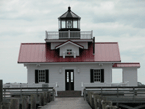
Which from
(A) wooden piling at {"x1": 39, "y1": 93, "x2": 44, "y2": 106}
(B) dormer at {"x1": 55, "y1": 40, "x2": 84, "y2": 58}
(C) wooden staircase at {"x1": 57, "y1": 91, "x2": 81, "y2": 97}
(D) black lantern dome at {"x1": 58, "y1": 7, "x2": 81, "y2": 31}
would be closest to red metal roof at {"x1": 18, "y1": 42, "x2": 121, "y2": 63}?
(B) dormer at {"x1": 55, "y1": 40, "x2": 84, "y2": 58}

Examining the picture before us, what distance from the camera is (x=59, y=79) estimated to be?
33031 mm

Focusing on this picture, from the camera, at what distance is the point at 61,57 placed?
33.8 m

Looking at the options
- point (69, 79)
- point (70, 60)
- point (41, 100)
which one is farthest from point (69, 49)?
point (41, 100)

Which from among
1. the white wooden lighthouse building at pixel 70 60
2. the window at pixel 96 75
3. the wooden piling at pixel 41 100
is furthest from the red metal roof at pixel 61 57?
the wooden piling at pixel 41 100

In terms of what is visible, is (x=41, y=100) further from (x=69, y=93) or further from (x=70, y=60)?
(x=70, y=60)

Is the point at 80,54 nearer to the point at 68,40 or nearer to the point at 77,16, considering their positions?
the point at 68,40

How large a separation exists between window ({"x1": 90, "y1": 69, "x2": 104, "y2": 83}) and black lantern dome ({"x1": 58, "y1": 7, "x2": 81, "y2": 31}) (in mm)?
5160

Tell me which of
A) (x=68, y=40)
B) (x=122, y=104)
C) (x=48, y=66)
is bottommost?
(x=122, y=104)

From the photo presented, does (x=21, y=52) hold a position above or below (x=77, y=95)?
above

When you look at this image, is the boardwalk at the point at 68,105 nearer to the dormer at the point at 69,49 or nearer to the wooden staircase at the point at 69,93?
the wooden staircase at the point at 69,93

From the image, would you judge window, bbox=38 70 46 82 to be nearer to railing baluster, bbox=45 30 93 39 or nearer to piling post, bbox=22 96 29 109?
railing baluster, bbox=45 30 93 39

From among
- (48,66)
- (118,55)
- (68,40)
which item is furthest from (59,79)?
(118,55)

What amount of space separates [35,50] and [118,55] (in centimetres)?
845

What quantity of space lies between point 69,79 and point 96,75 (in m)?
2.64
